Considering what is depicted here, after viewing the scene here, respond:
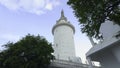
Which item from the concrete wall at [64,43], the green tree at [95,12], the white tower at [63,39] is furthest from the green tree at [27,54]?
the white tower at [63,39]

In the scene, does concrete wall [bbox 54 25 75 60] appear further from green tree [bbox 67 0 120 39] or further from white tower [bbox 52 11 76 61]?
green tree [bbox 67 0 120 39]

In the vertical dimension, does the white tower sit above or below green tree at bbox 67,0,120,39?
above

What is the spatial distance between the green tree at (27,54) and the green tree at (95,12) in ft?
50.0

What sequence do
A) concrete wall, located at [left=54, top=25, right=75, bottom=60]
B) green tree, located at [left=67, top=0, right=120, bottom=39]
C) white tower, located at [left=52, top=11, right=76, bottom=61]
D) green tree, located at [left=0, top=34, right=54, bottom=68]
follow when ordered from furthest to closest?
1. white tower, located at [left=52, top=11, right=76, bottom=61]
2. concrete wall, located at [left=54, top=25, right=75, bottom=60]
3. green tree, located at [left=0, top=34, right=54, bottom=68]
4. green tree, located at [left=67, top=0, right=120, bottom=39]

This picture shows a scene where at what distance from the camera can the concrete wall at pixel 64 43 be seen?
147 feet

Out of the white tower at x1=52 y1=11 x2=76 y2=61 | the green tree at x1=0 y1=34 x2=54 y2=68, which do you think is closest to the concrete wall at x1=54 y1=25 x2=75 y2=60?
the white tower at x1=52 y1=11 x2=76 y2=61

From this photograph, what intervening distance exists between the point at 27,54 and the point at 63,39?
67.9 ft

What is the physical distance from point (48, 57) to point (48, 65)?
4.24 ft

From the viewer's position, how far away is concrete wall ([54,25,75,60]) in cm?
4472

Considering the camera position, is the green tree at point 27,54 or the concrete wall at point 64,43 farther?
the concrete wall at point 64,43

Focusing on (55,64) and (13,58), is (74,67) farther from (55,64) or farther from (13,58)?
(13,58)

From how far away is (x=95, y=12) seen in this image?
11.4m

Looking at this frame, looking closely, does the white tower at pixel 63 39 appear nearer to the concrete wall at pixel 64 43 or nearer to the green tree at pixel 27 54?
the concrete wall at pixel 64 43

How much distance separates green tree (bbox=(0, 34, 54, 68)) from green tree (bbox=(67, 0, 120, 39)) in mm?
15226
